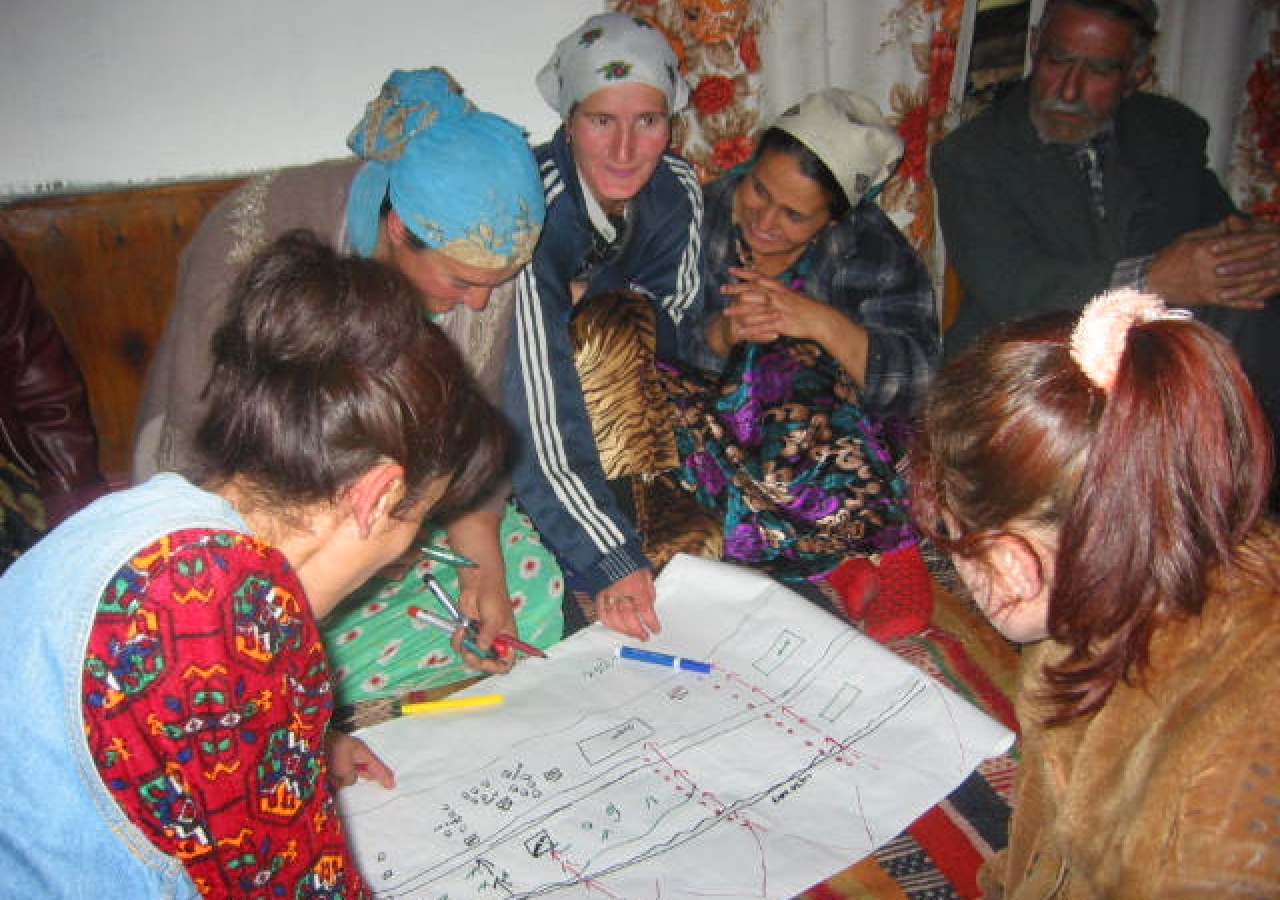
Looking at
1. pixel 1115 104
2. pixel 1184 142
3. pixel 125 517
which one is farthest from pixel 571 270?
pixel 1184 142

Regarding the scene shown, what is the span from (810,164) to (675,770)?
1.16 meters

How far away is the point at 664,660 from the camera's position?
121cm

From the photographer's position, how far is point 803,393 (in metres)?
1.70

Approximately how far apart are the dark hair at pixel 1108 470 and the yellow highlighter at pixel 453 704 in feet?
2.06

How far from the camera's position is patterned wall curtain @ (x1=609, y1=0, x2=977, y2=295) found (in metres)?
2.04

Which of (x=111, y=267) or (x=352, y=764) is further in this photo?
(x=111, y=267)

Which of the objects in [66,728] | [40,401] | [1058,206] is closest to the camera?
[66,728]

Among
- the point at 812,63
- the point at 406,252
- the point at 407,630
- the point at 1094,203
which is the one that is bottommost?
the point at 407,630

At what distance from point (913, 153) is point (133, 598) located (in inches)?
86.3

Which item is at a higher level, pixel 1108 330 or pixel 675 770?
pixel 1108 330

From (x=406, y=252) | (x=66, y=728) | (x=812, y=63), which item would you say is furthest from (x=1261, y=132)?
(x=66, y=728)

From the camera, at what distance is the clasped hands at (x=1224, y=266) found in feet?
6.19

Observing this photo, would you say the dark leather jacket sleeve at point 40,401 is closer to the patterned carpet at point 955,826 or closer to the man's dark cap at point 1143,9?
the patterned carpet at point 955,826

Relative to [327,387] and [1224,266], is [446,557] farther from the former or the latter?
[1224,266]
